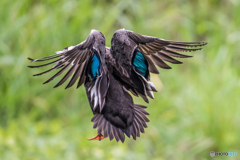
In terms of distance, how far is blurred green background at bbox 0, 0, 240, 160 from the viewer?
385 centimetres

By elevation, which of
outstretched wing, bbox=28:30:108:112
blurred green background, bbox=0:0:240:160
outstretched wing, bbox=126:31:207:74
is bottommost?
outstretched wing, bbox=28:30:108:112

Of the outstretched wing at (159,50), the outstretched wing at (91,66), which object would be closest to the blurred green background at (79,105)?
the outstretched wing at (159,50)

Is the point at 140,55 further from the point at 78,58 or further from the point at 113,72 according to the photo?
the point at 78,58

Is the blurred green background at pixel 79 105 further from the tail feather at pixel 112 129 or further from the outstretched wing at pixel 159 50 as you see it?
the tail feather at pixel 112 129

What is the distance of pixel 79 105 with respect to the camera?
467cm

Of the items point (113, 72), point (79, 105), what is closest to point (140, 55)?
point (113, 72)

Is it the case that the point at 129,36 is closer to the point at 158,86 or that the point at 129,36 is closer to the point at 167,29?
the point at 158,86

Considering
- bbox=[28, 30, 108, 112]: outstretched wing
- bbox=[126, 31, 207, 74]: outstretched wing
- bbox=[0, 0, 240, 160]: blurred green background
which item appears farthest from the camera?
bbox=[0, 0, 240, 160]: blurred green background

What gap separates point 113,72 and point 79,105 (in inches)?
116

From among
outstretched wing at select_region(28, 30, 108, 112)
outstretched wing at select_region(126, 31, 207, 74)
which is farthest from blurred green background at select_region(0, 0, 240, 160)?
outstretched wing at select_region(28, 30, 108, 112)

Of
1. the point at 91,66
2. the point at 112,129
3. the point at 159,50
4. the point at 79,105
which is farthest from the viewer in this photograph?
the point at 79,105

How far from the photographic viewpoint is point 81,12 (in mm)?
3568

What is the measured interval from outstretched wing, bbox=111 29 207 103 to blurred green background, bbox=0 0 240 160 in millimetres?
1752

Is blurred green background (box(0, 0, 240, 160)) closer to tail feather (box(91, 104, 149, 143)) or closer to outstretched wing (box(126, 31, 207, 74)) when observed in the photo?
outstretched wing (box(126, 31, 207, 74))
